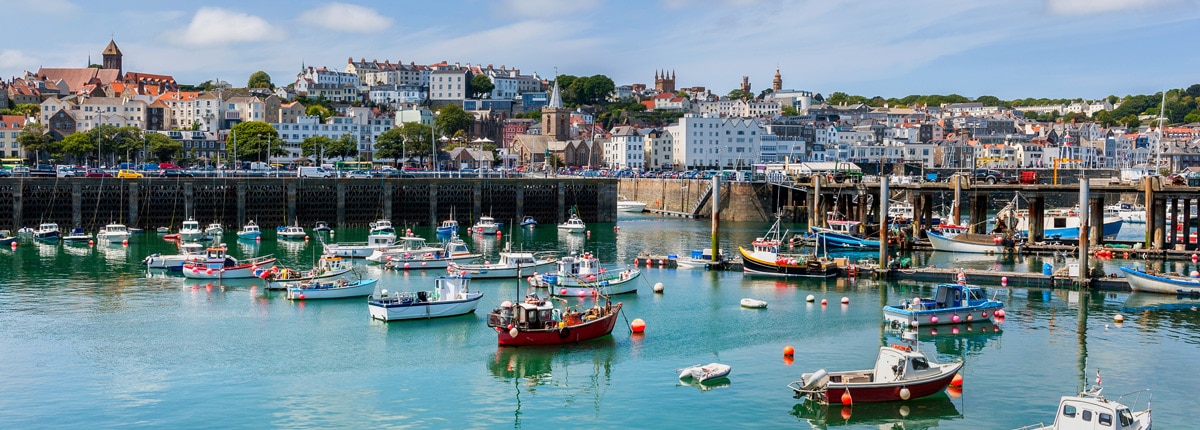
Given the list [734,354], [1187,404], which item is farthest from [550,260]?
[1187,404]

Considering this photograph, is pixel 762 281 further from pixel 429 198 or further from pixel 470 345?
pixel 429 198

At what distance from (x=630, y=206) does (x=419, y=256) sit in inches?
3101

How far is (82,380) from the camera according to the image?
117 feet

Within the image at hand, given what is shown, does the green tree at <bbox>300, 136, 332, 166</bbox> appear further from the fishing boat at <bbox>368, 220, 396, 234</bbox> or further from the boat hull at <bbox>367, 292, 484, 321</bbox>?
the boat hull at <bbox>367, 292, 484, 321</bbox>

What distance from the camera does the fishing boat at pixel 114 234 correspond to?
8112 cm

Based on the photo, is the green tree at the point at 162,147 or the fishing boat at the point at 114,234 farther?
the green tree at the point at 162,147

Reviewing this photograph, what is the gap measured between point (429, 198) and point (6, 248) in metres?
34.6

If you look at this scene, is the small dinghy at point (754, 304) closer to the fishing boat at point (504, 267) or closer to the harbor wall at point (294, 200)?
the fishing boat at point (504, 267)

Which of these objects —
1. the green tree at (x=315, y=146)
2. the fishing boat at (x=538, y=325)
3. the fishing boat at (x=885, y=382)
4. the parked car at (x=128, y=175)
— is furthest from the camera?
the green tree at (x=315, y=146)

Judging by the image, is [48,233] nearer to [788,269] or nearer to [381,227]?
[381,227]

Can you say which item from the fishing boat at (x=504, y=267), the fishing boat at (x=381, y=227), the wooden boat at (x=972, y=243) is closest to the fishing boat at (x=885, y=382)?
the fishing boat at (x=504, y=267)

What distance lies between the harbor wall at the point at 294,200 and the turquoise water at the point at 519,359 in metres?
31.0

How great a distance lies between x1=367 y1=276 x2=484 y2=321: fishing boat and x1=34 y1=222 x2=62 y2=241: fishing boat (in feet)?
149

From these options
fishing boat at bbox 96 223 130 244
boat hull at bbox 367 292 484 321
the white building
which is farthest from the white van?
the white building
